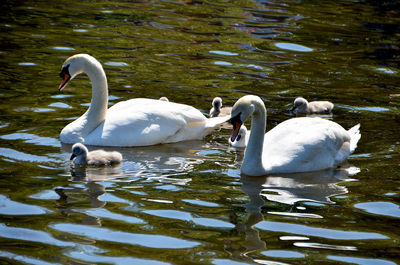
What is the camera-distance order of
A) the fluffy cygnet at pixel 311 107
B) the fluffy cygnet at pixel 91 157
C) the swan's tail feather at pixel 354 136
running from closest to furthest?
1. the fluffy cygnet at pixel 91 157
2. the swan's tail feather at pixel 354 136
3. the fluffy cygnet at pixel 311 107

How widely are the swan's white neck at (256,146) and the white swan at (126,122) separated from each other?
70.4 inches

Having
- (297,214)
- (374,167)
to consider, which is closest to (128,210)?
(297,214)

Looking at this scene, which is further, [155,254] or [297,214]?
[297,214]

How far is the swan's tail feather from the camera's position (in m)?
10.3

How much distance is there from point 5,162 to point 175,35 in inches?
361

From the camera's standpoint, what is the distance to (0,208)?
7.66m

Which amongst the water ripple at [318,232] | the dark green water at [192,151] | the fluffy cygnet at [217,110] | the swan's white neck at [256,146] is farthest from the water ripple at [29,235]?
the fluffy cygnet at [217,110]

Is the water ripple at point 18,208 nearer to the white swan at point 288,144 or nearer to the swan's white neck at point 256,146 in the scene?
the white swan at point 288,144

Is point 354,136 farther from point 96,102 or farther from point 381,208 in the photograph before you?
point 96,102

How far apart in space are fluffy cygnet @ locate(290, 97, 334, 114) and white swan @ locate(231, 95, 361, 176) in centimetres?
205

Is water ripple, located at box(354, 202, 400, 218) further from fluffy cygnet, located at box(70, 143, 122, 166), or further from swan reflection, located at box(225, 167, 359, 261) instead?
fluffy cygnet, located at box(70, 143, 122, 166)

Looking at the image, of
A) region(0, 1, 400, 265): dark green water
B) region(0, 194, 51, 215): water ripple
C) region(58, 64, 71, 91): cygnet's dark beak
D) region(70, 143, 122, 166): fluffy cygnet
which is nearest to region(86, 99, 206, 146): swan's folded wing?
region(0, 1, 400, 265): dark green water

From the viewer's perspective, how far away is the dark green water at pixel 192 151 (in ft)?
22.8

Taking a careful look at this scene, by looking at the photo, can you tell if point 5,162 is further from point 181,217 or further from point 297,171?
point 297,171
